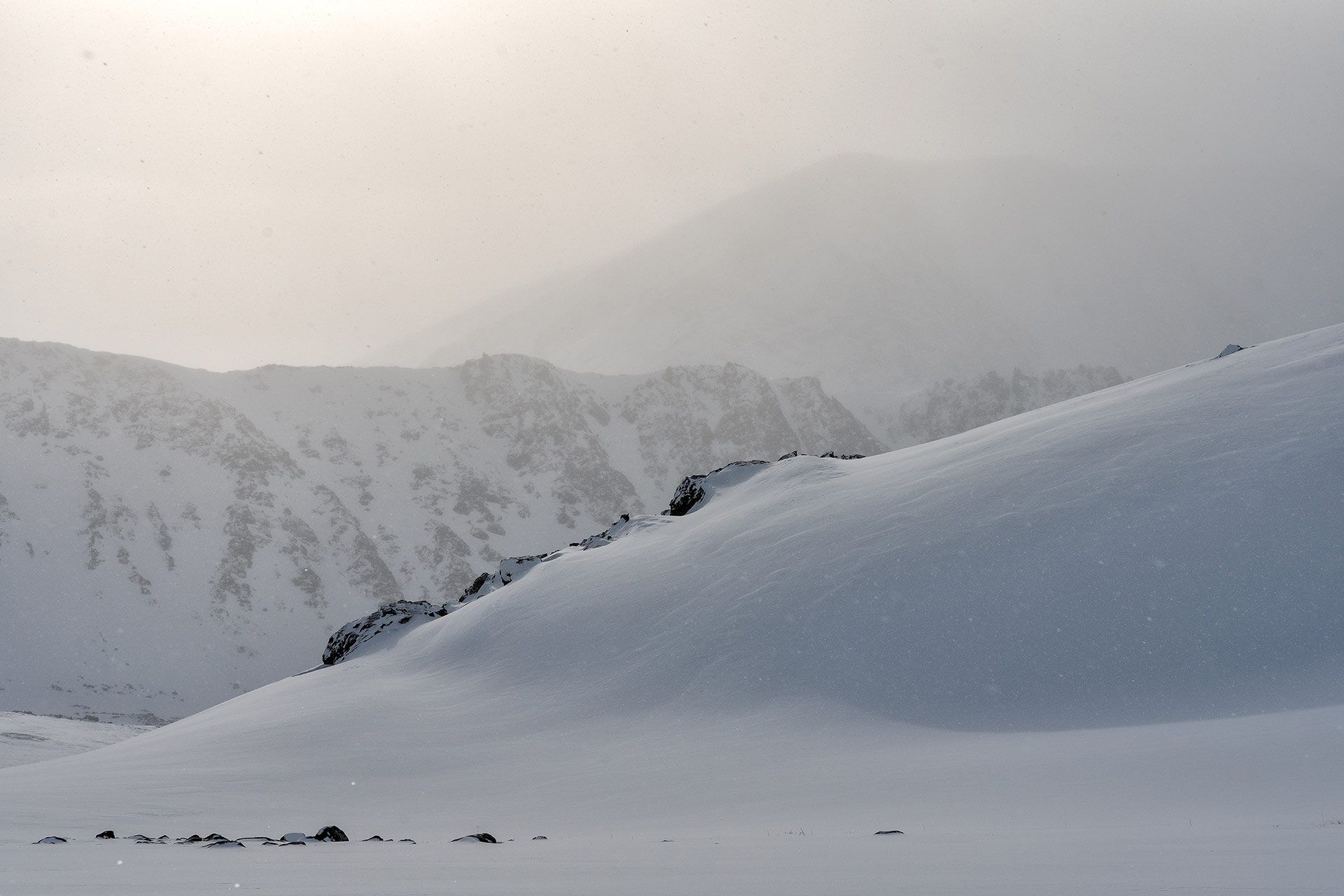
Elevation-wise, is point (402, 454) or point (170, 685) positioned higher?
point (402, 454)

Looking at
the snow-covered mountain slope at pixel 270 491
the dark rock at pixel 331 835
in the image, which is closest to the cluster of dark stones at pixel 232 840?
the dark rock at pixel 331 835

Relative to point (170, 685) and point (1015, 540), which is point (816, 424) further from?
point (1015, 540)

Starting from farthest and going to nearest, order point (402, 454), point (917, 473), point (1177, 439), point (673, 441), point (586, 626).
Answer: point (673, 441) < point (402, 454) < point (917, 473) < point (586, 626) < point (1177, 439)

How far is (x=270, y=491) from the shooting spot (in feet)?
388

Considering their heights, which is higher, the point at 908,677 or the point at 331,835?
the point at 331,835

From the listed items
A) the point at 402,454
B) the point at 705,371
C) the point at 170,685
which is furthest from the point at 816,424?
the point at 170,685

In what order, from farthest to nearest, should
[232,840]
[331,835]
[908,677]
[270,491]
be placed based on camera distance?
[270,491] → [908,677] → [331,835] → [232,840]

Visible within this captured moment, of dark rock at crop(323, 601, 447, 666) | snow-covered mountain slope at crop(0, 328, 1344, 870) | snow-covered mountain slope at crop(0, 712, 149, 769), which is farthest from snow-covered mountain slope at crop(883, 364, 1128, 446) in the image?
snow-covered mountain slope at crop(0, 328, 1344, 870)

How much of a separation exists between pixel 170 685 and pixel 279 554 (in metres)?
22.1

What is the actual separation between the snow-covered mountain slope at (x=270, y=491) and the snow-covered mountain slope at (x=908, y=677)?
257 feet

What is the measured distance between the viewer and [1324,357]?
25.3 m

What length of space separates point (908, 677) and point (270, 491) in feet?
371

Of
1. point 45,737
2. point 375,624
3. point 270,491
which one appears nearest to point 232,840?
point 375,624

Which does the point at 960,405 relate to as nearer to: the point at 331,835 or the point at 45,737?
the point at 45,737
